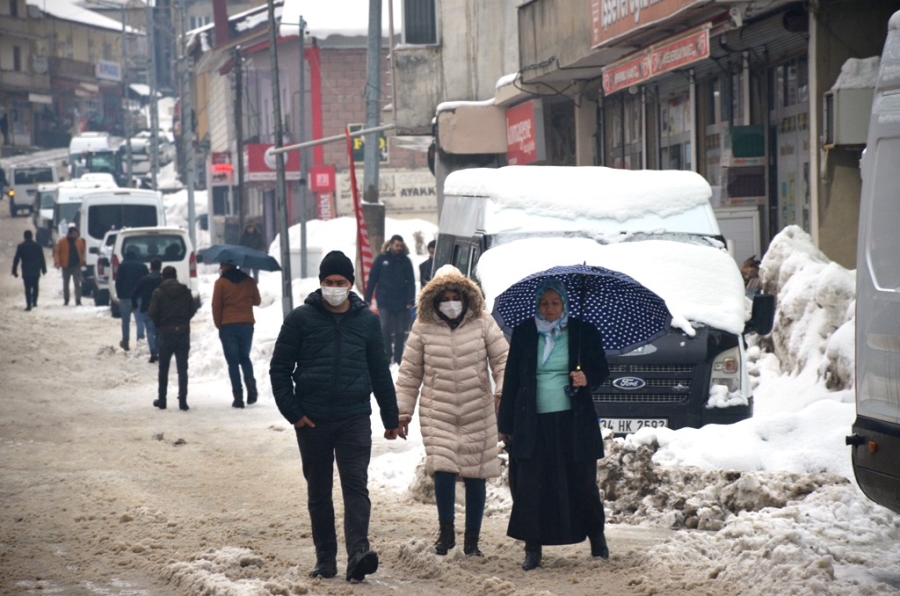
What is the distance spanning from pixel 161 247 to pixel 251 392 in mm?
12002

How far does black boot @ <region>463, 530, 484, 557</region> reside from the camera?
818 centimetres

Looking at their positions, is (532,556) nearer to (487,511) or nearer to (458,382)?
(458,382)

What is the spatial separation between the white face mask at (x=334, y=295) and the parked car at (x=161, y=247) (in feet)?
68.3

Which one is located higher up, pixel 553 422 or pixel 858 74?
pixel 858 74

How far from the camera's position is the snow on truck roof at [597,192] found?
40.0 feet

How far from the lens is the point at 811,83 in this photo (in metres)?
15.8

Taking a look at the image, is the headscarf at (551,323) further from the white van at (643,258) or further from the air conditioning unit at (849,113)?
the air conditioning unit at (849,113)

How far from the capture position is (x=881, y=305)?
21.9 ft

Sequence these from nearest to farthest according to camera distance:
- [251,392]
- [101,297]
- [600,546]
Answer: [600,546] < [251,392] < [101,297]

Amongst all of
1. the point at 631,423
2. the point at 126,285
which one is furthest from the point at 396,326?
the point at 631,423

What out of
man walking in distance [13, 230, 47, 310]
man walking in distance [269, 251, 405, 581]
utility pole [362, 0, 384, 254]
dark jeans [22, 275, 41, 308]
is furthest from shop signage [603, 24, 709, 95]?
dark jeans [22, 275, 41, 308]

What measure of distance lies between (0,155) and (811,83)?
8933 centimetres

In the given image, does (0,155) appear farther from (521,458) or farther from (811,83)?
(521,458)

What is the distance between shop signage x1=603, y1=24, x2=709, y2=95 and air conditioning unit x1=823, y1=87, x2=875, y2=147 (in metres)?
1.92
